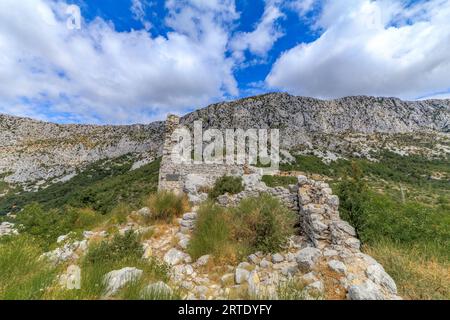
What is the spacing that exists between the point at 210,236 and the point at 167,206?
114 inches

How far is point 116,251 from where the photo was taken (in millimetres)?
4195

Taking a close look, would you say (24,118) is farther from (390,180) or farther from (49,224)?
(390,180)

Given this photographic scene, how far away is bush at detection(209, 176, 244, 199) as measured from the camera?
8.87m

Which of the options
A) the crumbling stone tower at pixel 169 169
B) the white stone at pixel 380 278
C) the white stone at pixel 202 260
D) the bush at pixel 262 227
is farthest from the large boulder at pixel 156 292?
the crumbling stone tower at pixel 169 169

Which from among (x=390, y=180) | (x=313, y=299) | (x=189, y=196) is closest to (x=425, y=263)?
(x=313, y=299)

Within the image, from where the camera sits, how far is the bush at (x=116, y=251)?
13.1 ft

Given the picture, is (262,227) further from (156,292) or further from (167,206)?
(167,206)

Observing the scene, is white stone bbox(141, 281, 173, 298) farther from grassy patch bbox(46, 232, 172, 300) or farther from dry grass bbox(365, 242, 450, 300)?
dry grass bbox(365, 242, 450, 300)

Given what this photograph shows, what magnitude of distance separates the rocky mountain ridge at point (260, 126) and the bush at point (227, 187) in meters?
56.8

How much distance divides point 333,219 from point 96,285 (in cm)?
490

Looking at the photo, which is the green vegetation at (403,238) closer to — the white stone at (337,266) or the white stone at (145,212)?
the white stone at (337,266)

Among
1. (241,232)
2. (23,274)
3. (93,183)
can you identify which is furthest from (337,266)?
(93,183)

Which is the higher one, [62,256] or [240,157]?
[240,157]
